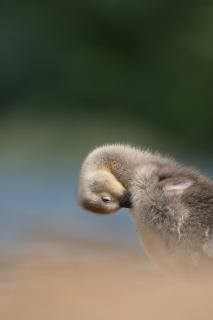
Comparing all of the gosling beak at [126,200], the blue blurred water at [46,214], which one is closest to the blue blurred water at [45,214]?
the blue blurred water at [46,214]

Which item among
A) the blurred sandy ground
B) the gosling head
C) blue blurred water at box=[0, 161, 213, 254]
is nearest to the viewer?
the blurred sandy ground

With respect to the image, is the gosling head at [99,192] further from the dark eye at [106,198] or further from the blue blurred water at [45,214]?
the blue blurred water at [45,214]

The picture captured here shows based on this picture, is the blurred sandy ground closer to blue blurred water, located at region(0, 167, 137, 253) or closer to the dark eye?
the dark eye

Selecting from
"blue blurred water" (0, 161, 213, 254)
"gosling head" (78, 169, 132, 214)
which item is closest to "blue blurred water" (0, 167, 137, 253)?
"blue blurred water" (0, 161, 213, 254)

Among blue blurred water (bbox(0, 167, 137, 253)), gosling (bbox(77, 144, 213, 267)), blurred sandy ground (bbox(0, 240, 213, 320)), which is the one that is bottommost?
blurred sandy ground (bbox(0, 240, 213, 320))

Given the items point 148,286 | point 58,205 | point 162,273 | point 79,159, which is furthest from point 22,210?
point 148,286

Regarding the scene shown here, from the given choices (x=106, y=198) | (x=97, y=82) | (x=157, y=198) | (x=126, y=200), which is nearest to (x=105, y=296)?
(x=157, y=198)

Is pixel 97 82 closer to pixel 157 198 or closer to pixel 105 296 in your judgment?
pixel 157 198

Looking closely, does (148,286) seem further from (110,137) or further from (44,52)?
(44,52)
